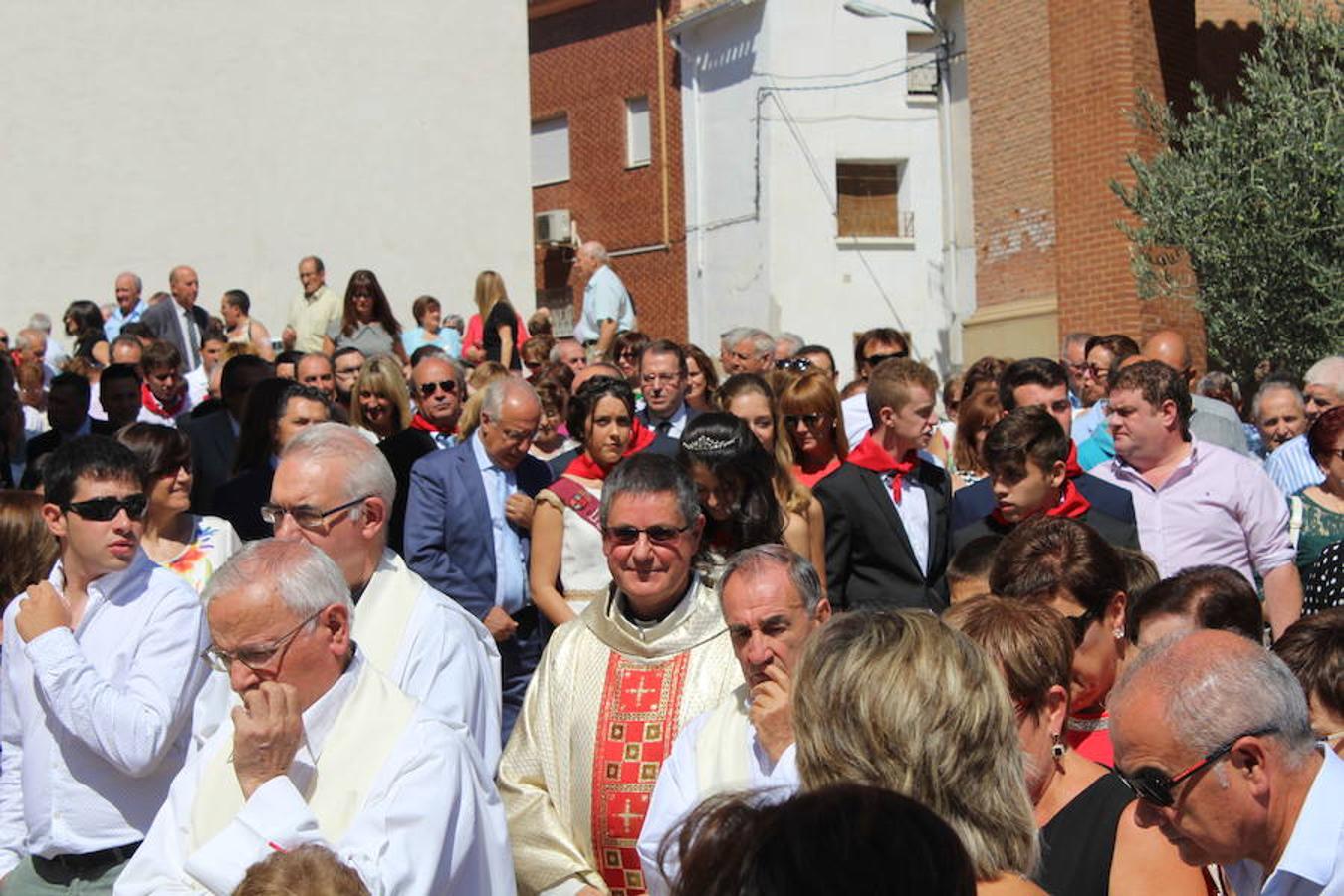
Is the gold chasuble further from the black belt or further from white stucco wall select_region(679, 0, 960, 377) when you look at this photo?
white stucco wall select_region(679, 0, 960, 377)

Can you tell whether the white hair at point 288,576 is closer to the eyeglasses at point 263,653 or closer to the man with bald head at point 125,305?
the eyeglasses at point 263,653

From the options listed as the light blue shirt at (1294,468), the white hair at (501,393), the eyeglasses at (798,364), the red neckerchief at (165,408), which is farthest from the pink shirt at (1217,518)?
the red neckerchief at (165,408)

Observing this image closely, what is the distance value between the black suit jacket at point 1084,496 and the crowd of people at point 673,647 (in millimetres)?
17

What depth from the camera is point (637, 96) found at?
3553cm

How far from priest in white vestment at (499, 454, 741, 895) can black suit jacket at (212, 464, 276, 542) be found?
3078 mm

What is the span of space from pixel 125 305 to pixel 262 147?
3.70m

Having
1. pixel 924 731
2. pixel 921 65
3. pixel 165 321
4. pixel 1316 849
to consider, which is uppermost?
pixel 921 65

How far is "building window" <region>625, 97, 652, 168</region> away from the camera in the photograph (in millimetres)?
35509

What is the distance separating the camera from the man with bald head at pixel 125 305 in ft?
57.3

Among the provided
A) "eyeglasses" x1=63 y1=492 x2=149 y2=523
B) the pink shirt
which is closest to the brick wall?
the pink shirt

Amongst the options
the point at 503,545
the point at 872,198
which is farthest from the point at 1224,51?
the point at 503,545

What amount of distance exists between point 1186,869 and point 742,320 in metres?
29.5

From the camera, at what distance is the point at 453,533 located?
7.95 meters

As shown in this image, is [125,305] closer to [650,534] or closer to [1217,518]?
[1217,518]
